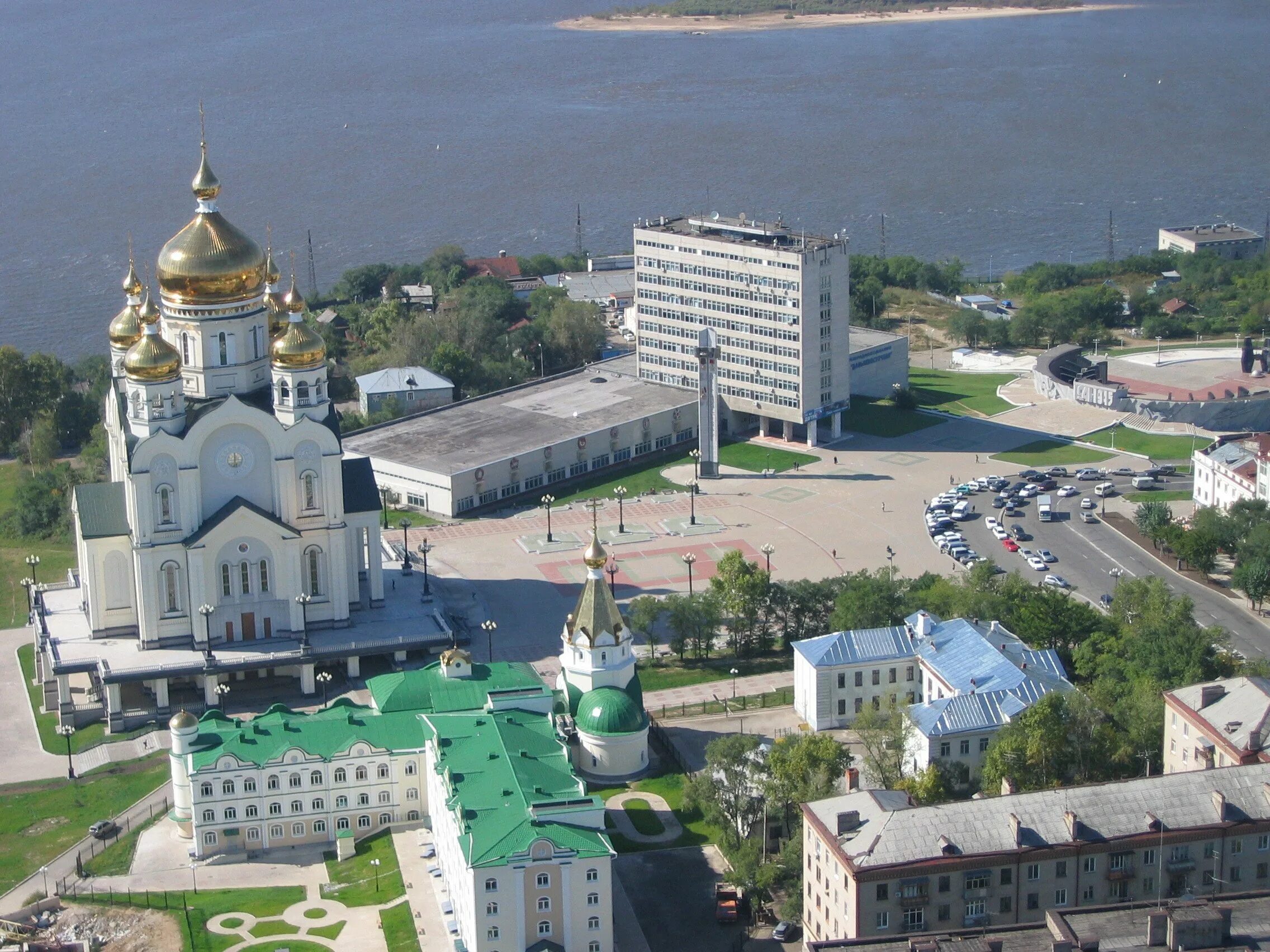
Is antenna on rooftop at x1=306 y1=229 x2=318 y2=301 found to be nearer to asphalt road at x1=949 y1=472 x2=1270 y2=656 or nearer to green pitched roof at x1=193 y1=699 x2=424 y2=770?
asphalt road at x1=949 y1=472 x2=1270 y2=656

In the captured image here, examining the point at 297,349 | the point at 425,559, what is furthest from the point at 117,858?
the point at 425,559

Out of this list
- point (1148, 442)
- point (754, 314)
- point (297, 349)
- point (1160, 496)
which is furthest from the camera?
point (1148, 442)

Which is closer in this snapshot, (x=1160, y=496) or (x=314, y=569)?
(x=314, y=569)

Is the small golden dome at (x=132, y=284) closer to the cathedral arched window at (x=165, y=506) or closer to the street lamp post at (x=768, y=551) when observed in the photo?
the cathedral arched window at (x=165, y=506)

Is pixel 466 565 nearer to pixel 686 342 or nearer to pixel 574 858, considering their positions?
pixel 686 342

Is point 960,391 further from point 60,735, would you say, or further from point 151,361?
point 60,735

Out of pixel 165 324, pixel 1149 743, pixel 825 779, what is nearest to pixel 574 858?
pixel 825 779

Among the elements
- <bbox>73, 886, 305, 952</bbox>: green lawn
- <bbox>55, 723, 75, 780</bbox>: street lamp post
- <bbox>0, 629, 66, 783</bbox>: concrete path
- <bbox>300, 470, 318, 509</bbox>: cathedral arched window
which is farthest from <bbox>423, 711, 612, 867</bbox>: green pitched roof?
<bbox>300, 470, 318, 509</bbox>: cathedral arched window
